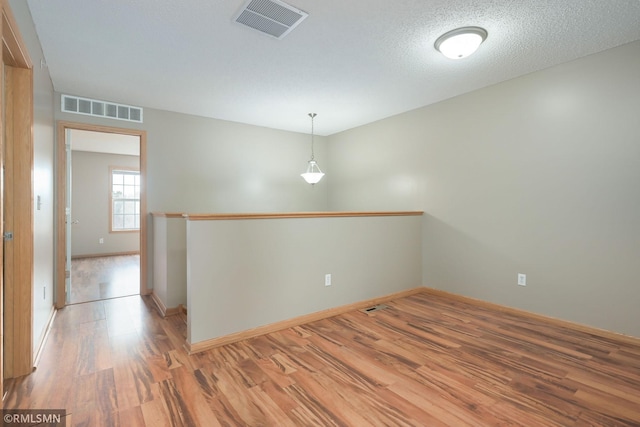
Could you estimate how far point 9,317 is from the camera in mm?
2031

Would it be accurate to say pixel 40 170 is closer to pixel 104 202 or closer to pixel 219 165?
pixel 219 165

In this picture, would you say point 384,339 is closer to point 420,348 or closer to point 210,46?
point 420,348

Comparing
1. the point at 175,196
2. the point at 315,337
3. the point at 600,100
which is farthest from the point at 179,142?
the point at 600,100

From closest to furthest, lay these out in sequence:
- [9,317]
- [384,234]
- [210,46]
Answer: [9,317]
[210,46]
[384,234]

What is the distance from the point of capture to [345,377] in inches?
81.7

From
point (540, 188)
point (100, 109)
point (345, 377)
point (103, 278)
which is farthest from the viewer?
point (103, 278)

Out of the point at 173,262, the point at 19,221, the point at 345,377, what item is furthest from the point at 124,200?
the point at 345,377

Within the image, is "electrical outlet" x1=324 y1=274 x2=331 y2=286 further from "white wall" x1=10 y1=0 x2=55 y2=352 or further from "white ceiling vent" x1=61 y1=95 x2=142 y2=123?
"white ceiling vent" x1=61 y1=95 x2=142 y2=123

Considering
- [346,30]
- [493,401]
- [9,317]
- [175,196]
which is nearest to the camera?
[493,401]

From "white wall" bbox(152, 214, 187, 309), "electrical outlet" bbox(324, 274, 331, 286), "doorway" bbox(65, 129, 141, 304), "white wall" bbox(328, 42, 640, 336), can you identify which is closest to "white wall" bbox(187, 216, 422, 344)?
"electrical outlet" bbox(324, 274, 331, 286)

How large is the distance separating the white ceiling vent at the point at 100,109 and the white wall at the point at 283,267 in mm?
2527

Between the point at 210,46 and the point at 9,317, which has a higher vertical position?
the point at 210,46

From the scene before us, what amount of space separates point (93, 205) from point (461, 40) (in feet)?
27.3

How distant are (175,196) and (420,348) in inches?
141
